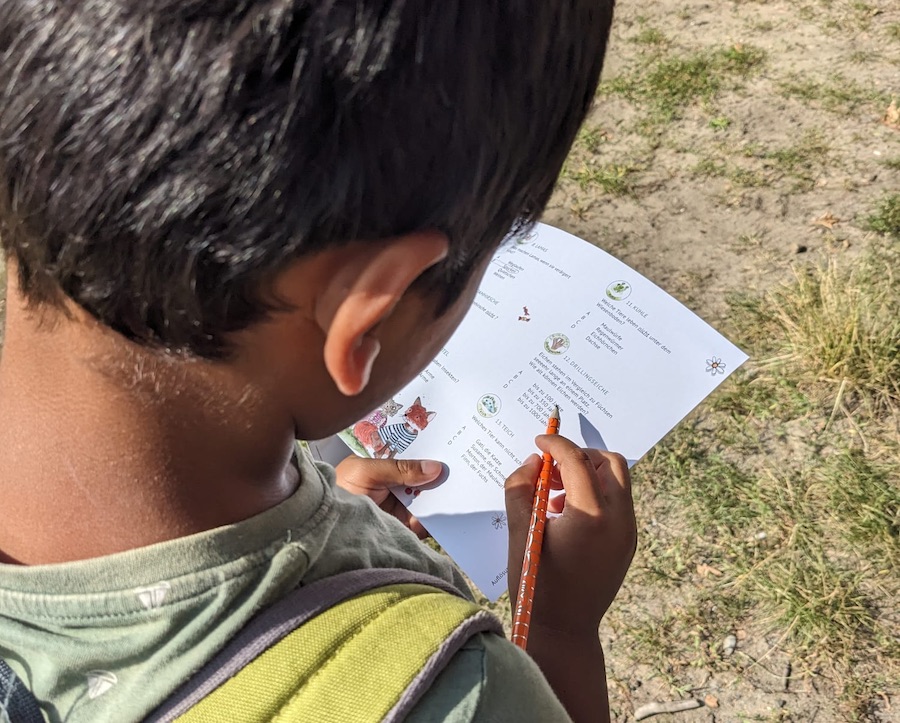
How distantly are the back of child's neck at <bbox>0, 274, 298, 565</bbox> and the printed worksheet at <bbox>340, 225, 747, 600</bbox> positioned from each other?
57cm

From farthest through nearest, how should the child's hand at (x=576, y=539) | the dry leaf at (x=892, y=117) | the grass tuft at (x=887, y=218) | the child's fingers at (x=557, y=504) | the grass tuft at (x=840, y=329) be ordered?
the dry leaf at (x=892, y=117) < the grass tuft at (x=887, y=218) < the grass tuft at (x=840, y=329) < the child's fingers at (x=557, y=504) < the child's hand at (x=576, y=539)

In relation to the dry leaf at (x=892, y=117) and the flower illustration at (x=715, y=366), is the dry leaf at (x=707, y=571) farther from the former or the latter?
the dry leaf at (x=892, y=117)

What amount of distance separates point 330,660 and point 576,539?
50 centimetres

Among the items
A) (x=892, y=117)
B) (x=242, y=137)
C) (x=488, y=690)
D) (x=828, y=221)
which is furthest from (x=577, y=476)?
(x=892, y=117)

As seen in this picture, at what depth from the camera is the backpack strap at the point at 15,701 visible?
23.1 inches

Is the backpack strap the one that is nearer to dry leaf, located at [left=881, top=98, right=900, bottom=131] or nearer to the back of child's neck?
the back of child's neck

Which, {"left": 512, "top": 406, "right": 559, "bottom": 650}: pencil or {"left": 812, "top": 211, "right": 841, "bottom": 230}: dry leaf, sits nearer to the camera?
{"left": 512, "top": 406, "right": 559, "bottom": 650}: pencil

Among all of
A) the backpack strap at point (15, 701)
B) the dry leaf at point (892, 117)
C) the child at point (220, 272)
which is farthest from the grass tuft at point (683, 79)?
the backpack strap at point (15, 701)

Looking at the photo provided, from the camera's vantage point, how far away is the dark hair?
465 mm

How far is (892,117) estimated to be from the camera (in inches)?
84.0

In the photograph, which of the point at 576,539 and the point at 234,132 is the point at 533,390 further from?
the point at 234,132

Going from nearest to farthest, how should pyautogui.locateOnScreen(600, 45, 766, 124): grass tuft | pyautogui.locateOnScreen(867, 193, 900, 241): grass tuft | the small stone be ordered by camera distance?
the small stone → pyautogui.locateOnScreen(867, 193, 900, 241): grass tuft → pyautogui.locateOnScreen(600, 45, 766, 124): grass tuft

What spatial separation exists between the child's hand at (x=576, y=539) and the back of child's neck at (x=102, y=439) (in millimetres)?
515

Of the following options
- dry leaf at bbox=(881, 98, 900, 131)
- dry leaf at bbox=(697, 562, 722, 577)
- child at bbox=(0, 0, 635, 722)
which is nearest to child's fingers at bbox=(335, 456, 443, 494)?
child at bbox=(0, 0, 635, 722)
